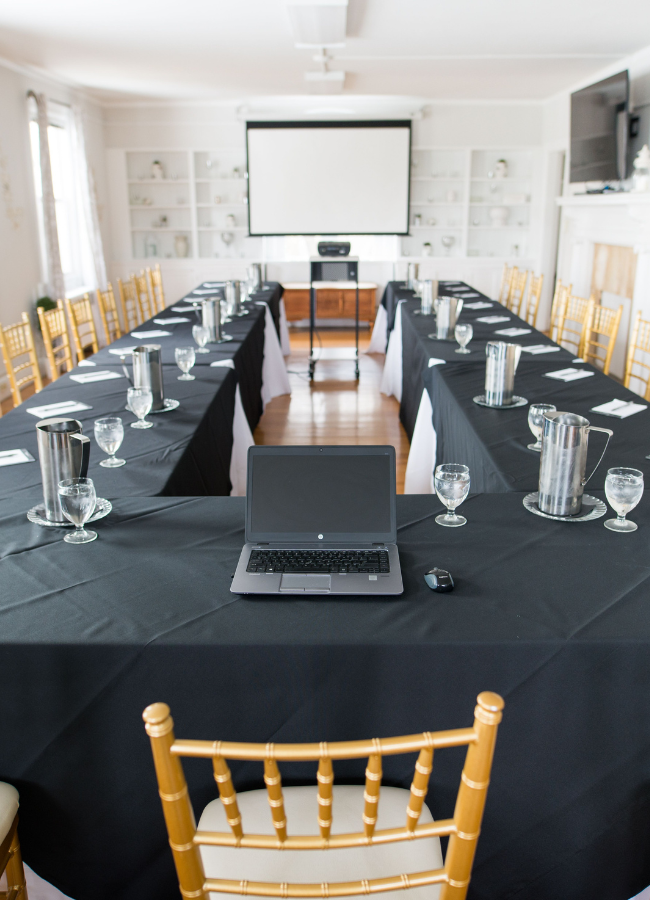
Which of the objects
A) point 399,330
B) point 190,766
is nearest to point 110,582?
point 190,766

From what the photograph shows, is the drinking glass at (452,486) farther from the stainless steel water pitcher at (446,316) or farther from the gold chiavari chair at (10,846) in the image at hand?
the stainless steel water pitcher at (446,316)

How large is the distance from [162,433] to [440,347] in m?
2.08

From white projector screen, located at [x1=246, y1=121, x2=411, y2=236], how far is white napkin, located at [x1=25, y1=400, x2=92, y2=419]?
7172mm

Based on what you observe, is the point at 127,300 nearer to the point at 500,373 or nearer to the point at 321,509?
the point at 500,373

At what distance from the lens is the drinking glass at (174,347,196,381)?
318 centimetres

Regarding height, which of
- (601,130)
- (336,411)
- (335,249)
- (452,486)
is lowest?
(336,411)

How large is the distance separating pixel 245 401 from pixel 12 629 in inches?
124

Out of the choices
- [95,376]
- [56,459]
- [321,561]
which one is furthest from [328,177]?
[321,561]

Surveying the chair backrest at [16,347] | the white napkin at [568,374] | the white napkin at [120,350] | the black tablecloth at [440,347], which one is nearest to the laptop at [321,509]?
the black tablecloth at [440,347]

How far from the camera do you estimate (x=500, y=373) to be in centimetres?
272

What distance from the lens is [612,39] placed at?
5.63m

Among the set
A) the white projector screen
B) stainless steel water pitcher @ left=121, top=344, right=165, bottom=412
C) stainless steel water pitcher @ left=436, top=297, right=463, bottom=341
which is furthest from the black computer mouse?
the white projector screen

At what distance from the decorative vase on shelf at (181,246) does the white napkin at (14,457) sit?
778 cm

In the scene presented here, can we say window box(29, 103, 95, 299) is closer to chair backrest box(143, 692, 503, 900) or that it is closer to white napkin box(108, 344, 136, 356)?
white napkin box(108, 344, 136, 356)
